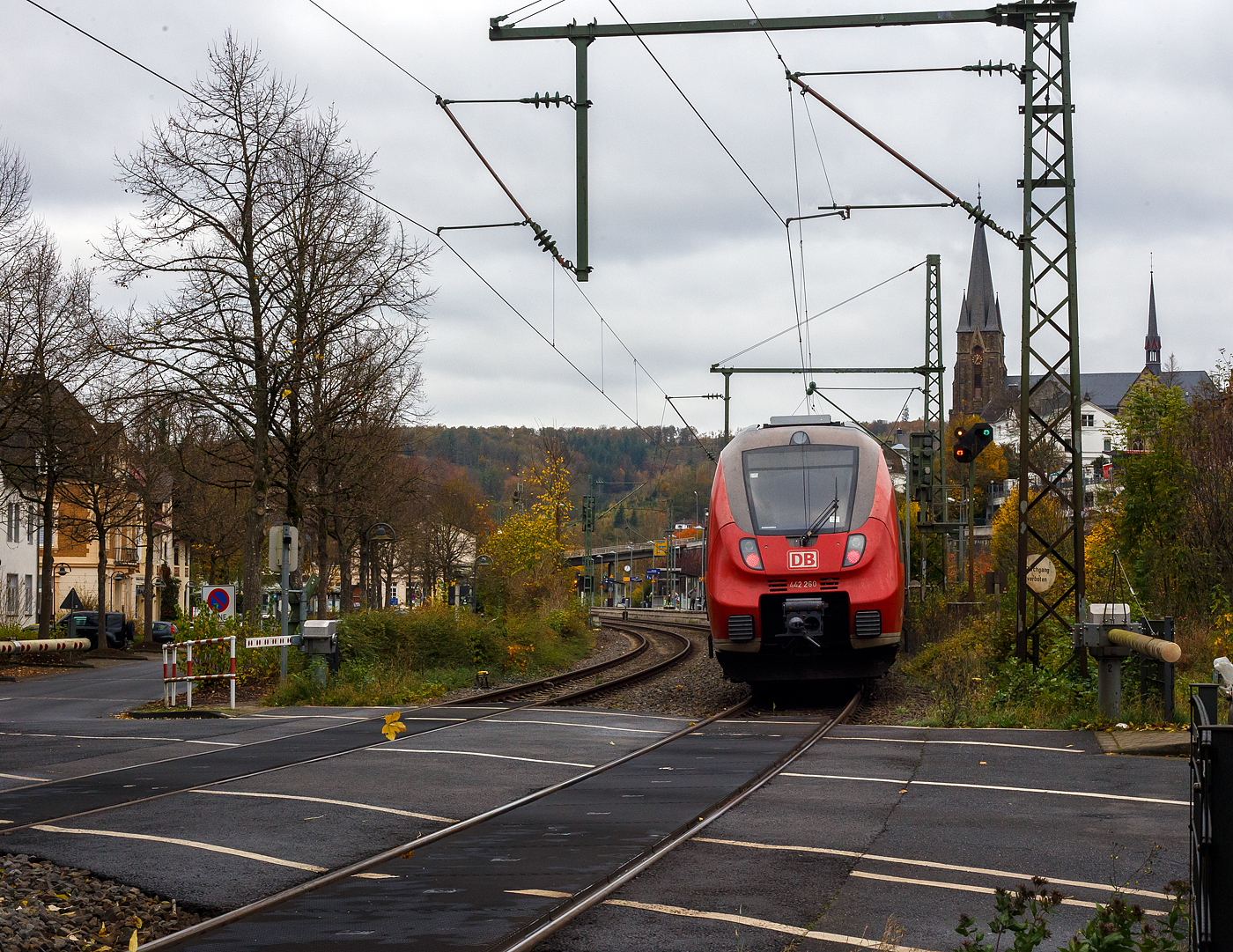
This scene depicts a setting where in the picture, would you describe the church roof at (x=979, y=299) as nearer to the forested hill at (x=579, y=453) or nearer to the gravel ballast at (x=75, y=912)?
the forested hill at (x=579, y=453)

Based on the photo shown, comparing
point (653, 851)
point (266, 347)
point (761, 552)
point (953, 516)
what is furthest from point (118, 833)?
point (953, 516)

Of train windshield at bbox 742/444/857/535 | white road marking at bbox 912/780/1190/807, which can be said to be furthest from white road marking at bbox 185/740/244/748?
white road marking at bbox 912/780/1190/807

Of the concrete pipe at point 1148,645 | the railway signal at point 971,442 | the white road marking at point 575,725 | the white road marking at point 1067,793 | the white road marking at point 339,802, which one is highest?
the railway signal at point 971,442

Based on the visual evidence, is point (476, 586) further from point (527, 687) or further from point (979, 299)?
point (979, 299)

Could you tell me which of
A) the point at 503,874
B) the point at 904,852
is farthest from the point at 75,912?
the point at 904,852

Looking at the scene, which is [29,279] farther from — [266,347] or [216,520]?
[216,520]

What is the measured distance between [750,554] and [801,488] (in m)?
1.19

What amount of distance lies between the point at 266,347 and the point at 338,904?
20.9m

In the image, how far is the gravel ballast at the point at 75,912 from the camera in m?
6.05

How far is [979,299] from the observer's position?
459 ft

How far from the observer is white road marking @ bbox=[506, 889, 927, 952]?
5.56 metres

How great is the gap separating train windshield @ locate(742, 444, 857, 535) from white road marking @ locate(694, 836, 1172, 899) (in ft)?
30.5

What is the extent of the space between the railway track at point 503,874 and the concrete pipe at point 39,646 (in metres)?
29.2

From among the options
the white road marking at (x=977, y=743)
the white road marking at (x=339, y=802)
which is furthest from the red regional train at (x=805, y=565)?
the white road marking at (x=339, y=802)
